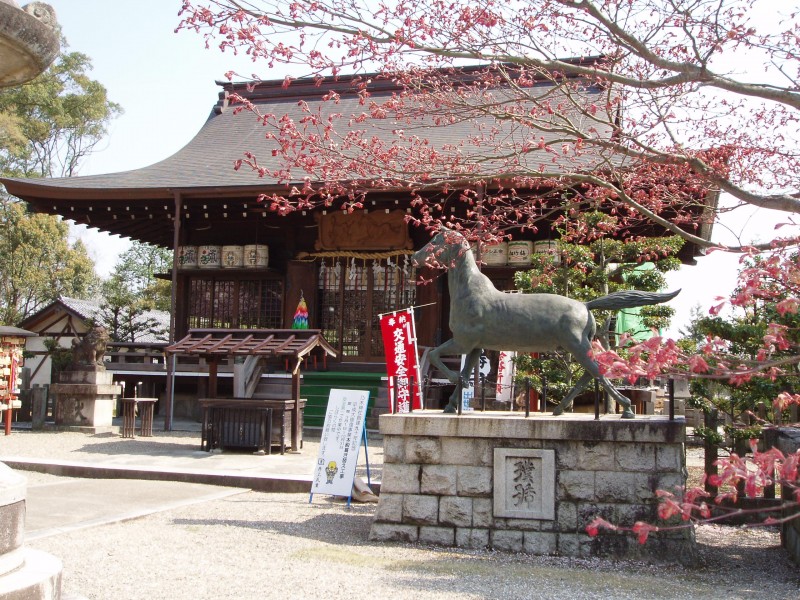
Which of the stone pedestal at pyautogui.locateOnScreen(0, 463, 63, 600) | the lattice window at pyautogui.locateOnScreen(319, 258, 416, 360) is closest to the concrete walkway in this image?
the stone pedestal at pyautogui.locateOnScreen(0, 463, 63, 600)

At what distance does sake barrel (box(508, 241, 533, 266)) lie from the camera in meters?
15.4

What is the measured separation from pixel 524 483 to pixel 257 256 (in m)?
12.1

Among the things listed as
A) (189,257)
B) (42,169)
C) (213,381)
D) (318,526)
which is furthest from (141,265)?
(318,526)

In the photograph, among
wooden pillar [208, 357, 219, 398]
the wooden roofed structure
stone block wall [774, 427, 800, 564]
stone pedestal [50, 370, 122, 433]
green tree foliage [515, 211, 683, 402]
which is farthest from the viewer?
the wooden roofed structure

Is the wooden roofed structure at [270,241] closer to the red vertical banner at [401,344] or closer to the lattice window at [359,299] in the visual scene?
the lattice window at [359,299]

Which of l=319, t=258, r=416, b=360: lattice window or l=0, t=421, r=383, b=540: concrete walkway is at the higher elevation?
l=319, t=258, r=416, b=360: lattice window

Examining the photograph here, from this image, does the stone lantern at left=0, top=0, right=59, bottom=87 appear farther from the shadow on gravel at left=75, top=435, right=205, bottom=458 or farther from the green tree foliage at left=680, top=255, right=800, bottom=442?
the shadow on gravel at left=75, top=435, right=205, bottom=458

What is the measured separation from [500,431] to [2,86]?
426 centimetres

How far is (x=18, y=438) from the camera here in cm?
1297

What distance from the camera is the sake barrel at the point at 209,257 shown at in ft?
57.6

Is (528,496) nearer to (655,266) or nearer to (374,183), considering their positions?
(374,183)

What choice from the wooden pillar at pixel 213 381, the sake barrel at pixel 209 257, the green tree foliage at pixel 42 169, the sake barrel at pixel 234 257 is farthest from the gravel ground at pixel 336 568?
the green tree foliage at pixel 42 169

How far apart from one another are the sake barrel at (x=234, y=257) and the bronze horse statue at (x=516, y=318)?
36.5 ft

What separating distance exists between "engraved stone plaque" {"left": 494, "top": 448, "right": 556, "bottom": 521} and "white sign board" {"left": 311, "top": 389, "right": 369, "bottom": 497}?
222cm
